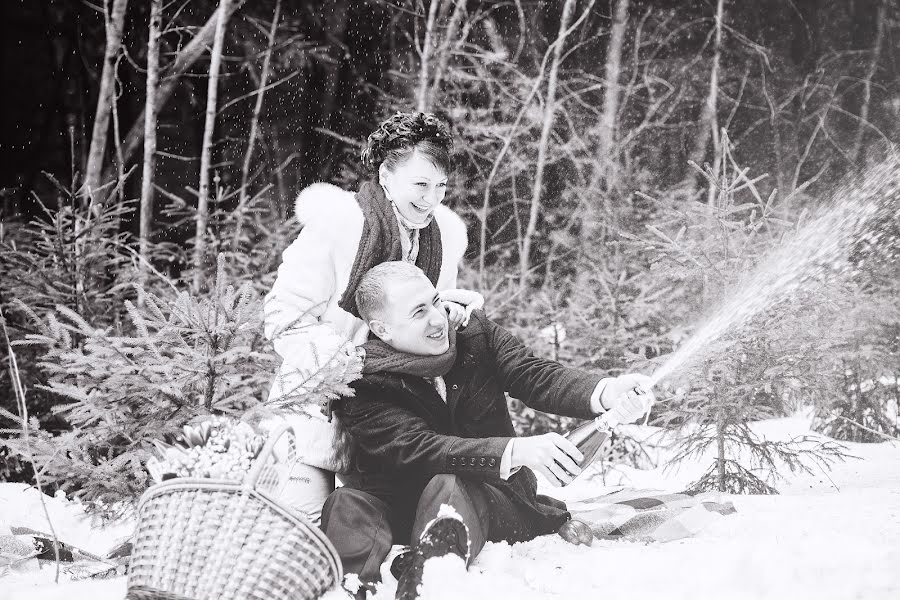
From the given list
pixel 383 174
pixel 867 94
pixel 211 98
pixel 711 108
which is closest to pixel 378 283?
pixel 383 174

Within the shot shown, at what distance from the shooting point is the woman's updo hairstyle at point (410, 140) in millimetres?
2336

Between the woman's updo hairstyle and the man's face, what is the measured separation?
42 centimetres

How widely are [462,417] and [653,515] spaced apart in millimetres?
697

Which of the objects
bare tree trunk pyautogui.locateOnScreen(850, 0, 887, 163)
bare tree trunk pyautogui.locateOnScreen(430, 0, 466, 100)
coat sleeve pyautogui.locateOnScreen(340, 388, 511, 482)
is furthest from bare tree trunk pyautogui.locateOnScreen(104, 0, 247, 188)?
bare tree trunk pyautogui.locateOnScreen(850, 0, 887, 163)

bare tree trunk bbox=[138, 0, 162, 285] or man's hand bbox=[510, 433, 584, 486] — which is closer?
man's hand bbox=[510, 433, 584, 486]

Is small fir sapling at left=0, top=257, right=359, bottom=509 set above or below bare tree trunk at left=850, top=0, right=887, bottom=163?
below

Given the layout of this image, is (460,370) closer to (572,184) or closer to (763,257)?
(763,257)

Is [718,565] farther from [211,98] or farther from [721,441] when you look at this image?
[211,98]

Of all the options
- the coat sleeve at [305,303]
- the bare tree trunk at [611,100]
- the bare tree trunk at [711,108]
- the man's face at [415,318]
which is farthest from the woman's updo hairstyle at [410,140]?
the bare tree trunk at [711,108]

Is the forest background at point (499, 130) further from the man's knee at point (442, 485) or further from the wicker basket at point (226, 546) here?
the wicker basket at point (226, 546)

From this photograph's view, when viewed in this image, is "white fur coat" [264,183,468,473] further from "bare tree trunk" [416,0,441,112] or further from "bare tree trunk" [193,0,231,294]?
"bare tree trunk" [416,0,441,112]

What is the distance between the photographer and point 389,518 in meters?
2.01

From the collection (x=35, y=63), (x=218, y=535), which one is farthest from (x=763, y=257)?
(x=35, y=63)

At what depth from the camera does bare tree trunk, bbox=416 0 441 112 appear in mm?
4703
